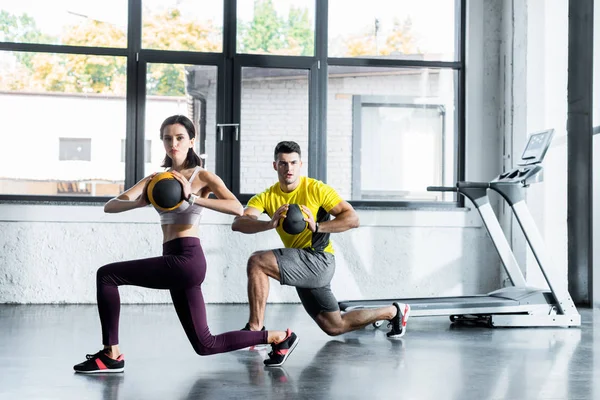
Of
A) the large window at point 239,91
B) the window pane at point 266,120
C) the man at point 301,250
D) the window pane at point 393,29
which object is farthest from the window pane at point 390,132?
the man at point 301,250

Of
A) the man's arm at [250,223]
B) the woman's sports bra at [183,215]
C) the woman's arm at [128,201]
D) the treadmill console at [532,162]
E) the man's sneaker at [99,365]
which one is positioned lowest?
the man's sneaker at [99,365]

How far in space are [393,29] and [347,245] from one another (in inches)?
82.3

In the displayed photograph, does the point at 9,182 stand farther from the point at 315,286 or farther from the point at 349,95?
the point at 315,286

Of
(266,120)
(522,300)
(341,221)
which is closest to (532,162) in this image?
(522,300)

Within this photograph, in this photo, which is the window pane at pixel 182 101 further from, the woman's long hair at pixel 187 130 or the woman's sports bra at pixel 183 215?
the woman's sports bra at pixel 183 215

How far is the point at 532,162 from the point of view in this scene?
18.2ft

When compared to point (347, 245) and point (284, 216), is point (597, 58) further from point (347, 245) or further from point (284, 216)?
point (284, 216)

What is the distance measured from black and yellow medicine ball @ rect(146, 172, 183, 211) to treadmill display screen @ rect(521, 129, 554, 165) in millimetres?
3044

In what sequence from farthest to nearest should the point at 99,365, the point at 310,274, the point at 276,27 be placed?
the point at 276,27, the point at 310,274, the point at 99,365

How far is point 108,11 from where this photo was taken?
23.1ft

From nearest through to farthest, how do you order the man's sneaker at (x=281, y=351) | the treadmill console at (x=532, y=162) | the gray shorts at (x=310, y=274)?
the man's sneaker at (x=281, y=351), the gray shorts at (x=310, y=274), the treadmill console at (x=532, y=162)

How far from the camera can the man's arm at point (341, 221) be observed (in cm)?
446

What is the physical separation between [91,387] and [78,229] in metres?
3.74

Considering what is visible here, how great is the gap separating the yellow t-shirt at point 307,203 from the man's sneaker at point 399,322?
72 centimetres
